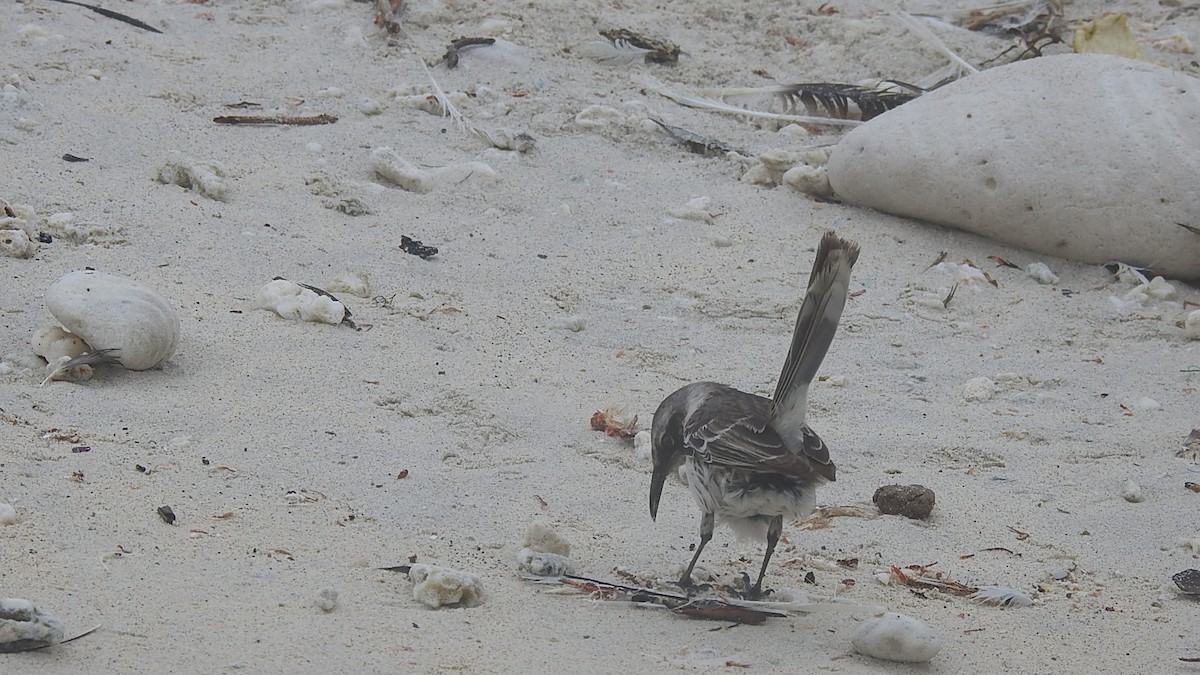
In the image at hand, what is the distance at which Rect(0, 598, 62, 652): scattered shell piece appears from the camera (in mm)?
2930

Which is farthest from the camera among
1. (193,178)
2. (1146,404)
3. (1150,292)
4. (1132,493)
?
(1150,292)

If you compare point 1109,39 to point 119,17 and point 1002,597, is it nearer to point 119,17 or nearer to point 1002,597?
point 1002,597

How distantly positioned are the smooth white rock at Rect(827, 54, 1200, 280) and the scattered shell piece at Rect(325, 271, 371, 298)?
2.90 m

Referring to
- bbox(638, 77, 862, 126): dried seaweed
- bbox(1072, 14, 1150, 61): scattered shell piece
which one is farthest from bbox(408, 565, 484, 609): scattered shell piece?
bbox(1072, 14, 1150, 61): scattered shell piece

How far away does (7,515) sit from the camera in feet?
11.9

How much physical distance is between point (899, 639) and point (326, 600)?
150cm

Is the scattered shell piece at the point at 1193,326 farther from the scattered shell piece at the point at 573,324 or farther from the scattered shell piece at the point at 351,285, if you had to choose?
the scattered shell piece at the point at 351,285

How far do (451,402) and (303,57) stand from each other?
384cm

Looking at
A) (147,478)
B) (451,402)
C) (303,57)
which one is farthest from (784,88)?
(147,478)

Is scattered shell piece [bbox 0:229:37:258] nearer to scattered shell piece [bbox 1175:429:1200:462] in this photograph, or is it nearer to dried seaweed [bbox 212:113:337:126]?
dried seaweed [bbox 212:113:337:126]

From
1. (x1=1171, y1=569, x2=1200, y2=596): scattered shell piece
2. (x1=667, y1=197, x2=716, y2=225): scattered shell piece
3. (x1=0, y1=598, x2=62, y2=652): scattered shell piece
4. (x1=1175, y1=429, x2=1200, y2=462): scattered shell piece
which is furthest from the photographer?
(x1=667, y1=197, x2=716, y2=225): scattered shell piece

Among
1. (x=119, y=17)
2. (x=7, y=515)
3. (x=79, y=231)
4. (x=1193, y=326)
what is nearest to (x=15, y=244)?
(x=79, y=231)

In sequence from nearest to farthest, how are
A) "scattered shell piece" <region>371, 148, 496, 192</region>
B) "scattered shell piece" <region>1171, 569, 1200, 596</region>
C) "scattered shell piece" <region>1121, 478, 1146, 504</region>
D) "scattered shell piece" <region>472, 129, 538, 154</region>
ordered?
"scattered shell piece" <region>1171, 569, 1200, 596</region> → "scattered shell piece" <region>1121, 478, 1146, 504</region> → "scattered shell piece" <region>371, 148, 496, 192</region> → "scattered shell piece" <region>472, 129, 538, 154</region>

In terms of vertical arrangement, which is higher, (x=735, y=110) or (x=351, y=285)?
(x=735, y=110)
